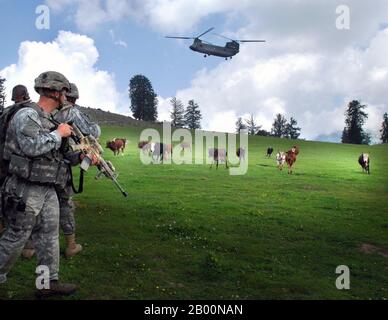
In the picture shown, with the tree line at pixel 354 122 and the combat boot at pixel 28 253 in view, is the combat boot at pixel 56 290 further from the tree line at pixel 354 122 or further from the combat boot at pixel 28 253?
the tree line at pixel 354 122

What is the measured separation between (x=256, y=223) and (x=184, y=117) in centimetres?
15426

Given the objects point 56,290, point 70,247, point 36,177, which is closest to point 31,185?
point 36,177

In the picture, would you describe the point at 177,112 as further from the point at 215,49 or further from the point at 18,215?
the point at 18,215

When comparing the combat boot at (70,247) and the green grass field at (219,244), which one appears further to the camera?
the combat boot at (70,247)

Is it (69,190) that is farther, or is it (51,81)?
(69,190)

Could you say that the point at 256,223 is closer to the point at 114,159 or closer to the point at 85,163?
the point at 85,163

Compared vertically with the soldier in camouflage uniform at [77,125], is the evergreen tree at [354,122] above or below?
above

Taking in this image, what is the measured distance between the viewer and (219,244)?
542 inches

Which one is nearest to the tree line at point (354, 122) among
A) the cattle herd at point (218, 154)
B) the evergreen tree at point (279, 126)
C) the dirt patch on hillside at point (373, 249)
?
the evergreen tree at point (279, 126)

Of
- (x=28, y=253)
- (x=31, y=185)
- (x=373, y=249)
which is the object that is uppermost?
(x=31, y=185)

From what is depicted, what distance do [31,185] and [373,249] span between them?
1063cm

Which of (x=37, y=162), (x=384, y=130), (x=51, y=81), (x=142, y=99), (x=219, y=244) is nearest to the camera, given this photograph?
(x=37, y=162)

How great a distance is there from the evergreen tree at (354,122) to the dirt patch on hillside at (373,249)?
129 meters

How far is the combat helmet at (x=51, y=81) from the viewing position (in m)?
8.55
